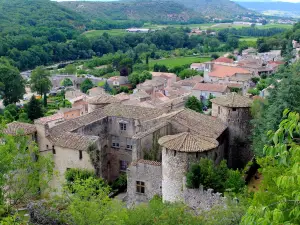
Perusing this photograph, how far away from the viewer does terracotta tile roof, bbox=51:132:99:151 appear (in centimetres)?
2973

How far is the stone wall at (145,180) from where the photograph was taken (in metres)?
Answer: 27.5

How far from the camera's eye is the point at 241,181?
81.1 ft

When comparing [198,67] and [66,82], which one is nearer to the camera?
[66,82]

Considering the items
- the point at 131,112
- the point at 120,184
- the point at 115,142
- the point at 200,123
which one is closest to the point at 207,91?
the point at 131,112

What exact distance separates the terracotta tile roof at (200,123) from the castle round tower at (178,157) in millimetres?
4438

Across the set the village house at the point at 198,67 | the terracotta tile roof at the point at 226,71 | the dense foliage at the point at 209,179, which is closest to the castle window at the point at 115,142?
the dense foliage at the point at 209,179

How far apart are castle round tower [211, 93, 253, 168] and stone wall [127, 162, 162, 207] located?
8.62 meters

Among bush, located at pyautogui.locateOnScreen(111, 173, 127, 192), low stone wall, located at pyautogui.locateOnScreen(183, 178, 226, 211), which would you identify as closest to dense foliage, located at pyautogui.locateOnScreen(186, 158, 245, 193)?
low stone wall, located at pyautogui.locateOnScreen(183, 178, 226, 211)

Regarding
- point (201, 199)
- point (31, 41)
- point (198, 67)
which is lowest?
point (198, 67)

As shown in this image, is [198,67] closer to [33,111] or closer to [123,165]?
[33,111]

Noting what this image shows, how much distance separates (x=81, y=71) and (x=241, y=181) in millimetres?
109590

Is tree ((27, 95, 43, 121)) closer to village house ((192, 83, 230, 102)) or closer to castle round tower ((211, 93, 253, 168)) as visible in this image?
village house ((192, 83, 230, 102))

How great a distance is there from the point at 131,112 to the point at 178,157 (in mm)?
11418

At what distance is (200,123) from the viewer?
1251 inches
